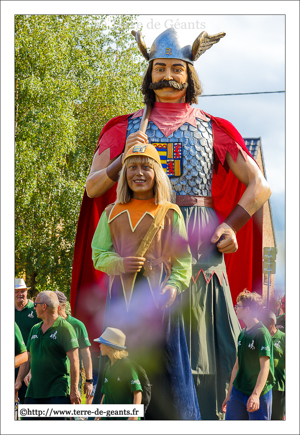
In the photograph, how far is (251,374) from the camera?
12.5 ft

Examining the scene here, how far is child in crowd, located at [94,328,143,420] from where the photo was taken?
3441 millimetres

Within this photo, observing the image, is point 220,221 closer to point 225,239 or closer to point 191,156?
point 225,239

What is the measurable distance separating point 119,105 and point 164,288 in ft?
22.7

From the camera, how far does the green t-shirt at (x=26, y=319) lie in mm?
4334

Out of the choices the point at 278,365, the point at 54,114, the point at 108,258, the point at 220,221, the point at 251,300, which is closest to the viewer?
the point at 108,258

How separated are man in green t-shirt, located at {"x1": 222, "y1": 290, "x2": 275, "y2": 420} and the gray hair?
3.99 ft

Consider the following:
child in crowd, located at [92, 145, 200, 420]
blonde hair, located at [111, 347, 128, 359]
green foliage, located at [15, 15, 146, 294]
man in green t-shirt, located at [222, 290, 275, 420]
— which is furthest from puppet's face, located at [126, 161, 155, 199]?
green foliage, located at [15, 15, 146, 294]

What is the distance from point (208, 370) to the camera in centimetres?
389

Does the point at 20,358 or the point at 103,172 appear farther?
the point at 103,172

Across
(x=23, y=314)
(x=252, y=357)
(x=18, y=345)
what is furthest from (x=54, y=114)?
(x=252, y=357)

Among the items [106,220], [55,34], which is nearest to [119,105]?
[55,34]

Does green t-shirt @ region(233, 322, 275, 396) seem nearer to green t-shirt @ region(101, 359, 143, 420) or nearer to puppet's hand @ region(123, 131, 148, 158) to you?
green t-shirt @ region(101, 359, 143, 420)

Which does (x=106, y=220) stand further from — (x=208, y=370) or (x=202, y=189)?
(x=208, y=370)

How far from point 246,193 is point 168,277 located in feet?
2.88
